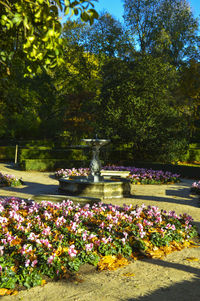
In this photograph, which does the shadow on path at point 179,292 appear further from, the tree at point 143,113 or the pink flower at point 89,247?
the tree at point 143,113

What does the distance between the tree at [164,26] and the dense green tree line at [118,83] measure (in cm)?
9

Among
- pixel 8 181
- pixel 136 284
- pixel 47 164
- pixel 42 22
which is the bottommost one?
pixel 136 284

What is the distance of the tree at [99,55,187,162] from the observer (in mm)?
17641

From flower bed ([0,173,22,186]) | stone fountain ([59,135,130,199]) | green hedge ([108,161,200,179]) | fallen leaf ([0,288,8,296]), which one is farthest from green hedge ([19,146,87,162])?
fallen leaf ([0,288,8,296])

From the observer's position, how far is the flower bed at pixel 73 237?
3.61m

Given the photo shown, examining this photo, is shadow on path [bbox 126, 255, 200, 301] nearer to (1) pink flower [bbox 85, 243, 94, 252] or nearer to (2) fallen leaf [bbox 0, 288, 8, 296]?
(1) pink flower [bbox 85, 243, 94, 252]

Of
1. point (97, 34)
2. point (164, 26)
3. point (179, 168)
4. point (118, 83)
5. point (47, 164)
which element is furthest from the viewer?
point (164, 26)

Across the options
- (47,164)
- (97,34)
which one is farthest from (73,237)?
(97,34)

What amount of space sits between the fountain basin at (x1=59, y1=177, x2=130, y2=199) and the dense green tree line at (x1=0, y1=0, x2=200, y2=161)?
278 centimetres

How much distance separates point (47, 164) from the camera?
56.4ft

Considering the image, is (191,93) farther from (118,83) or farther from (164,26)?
(164,26)

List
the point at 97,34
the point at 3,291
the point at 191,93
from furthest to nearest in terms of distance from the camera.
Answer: the point at 97,34
the point at 191,93
the point at 3,291

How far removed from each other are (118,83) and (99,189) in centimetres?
1170

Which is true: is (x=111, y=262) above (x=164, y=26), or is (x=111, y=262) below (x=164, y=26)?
below
